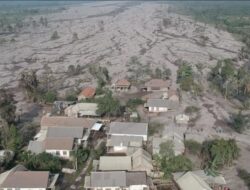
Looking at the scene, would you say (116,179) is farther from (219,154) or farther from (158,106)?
(158,106)

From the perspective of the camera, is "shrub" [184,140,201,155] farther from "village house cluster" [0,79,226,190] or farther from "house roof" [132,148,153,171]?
"house roof" [132,148,153,171]

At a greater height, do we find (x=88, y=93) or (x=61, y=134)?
(x=61, y=134)

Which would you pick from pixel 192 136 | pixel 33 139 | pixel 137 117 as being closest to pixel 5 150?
pixel 33 139

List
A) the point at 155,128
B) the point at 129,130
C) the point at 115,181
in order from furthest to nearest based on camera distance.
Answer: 1. the point at 155,128
2. the point at 129,130
3. the point at 115,181

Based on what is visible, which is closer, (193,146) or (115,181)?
(115,181)

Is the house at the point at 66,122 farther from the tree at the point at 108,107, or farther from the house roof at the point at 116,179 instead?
the house roof at the point at 116,179

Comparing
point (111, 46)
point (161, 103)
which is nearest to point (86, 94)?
point (161, 103)

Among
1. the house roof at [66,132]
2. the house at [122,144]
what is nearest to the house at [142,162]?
the house at [122,144]
